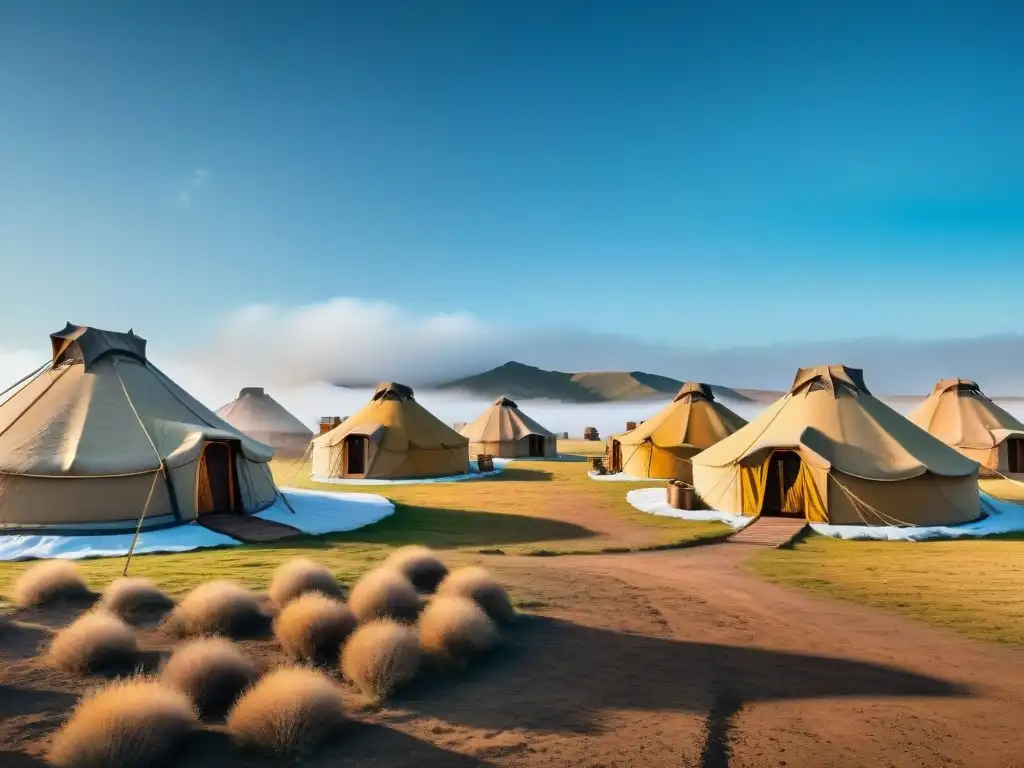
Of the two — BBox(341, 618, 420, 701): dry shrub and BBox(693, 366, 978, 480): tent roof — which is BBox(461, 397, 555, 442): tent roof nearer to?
BBox(693, 366, 978, 480): tent roof

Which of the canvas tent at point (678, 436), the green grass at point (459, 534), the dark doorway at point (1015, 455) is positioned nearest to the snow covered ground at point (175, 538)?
the green grass at point (459, 534)

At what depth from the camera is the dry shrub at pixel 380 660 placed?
5660 millimetres

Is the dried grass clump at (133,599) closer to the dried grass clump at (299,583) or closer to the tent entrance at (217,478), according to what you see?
the dried grass clump at (299,583)

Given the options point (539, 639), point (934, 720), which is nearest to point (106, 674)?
point (539, 639)

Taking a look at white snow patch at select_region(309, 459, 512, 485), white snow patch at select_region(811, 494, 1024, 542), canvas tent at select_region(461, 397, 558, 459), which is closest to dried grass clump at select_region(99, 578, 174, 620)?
white snow patch at select_region(811, 494, 1024, 542)

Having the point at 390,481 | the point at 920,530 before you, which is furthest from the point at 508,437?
the point at 920,530

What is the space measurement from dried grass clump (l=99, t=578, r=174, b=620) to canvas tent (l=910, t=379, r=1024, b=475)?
31.5 meters

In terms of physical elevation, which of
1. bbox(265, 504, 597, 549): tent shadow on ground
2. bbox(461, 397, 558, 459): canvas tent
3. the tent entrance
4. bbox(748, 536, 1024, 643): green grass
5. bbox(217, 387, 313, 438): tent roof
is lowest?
bbox(748, 536, 1024, 643): green grass

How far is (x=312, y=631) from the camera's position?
649cm

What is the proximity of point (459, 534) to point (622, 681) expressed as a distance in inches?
384

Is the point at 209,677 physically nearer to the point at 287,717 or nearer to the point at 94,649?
the point at 287,717

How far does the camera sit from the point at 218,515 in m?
16.0

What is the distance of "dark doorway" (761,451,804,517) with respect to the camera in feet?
58.3

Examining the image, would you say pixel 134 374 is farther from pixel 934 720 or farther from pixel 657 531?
pixel 934 720
